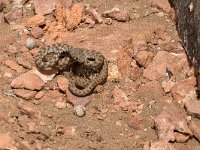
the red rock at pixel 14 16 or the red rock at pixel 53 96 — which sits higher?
the red rock at pixel 14 16

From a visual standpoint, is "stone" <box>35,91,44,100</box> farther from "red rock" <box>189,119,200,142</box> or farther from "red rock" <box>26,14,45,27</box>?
"red rock" <box>189,119,200,142</box>

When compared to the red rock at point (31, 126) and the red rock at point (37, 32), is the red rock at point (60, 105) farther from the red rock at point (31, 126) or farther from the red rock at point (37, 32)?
the red rock at point (37, 32)

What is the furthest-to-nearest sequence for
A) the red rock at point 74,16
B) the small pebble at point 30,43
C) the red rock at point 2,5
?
the red rock at point 2,5, the red rock at point 74,16, the small pebble at point 30,43

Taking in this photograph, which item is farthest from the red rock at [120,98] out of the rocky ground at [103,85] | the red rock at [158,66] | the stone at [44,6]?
the stone at [44,6]

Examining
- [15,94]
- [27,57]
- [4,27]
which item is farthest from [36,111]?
[4,27]

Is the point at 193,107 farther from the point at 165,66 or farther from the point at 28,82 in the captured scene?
the point at 28,82

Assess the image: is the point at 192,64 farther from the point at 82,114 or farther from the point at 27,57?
the point at 27,57

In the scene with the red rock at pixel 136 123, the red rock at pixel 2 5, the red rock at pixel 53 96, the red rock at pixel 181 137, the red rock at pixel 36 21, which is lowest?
the red rock at pixel 181 137

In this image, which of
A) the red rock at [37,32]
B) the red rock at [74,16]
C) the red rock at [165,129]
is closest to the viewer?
the red rock at [165,129]
